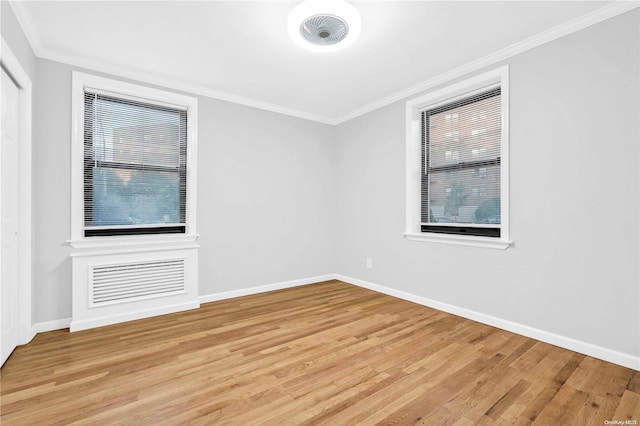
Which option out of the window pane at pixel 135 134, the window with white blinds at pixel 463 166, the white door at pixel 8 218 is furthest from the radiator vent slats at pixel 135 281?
the window with white blinds at pixel 463 166

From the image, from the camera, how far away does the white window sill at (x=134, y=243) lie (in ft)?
9.96

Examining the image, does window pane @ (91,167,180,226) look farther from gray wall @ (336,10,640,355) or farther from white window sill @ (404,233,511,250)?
gray wall @ (336,10,640,355)

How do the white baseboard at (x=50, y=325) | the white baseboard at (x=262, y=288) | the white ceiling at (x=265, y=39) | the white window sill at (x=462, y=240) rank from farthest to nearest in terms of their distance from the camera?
the white baseboard at (x=262, y=288), the white window sill at (x=462, y=240), the white baseboard at (x=50, y=325), the white ceiling at (x=265, y=39)

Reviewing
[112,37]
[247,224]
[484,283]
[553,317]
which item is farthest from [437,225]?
[112,37]

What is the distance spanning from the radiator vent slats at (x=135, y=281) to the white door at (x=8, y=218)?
606 millimetres

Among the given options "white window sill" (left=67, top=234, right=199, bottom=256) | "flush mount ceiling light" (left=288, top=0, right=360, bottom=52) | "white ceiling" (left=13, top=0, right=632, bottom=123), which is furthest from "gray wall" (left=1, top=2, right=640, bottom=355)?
"flush mount ceiling light" (left=288, top=0, right=360, bottom=52)

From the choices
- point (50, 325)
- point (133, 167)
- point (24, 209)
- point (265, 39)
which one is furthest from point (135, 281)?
point (265, 39)

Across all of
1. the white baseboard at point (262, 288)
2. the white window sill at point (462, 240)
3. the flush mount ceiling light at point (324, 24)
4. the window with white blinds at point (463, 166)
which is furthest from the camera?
the white baseboard at point (262, 288)

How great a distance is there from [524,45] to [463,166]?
48.6 inches

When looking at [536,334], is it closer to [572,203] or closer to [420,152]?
[572,203]

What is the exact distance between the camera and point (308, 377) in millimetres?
2105

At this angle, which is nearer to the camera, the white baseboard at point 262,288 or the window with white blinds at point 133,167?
the window with white blinds at point 133,167

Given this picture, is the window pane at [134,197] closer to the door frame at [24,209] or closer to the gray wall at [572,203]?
the door frame at [24,209]

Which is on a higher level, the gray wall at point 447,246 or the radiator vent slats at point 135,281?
the gray wall at point 447,246
